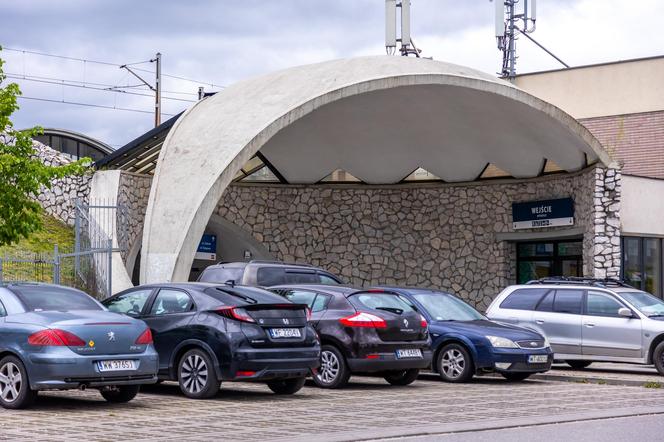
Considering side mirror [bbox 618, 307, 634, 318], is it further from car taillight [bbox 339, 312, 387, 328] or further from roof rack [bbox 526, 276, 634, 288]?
car taillight [bbox 339, 312, 387, 328]

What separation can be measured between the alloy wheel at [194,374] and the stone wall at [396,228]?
1958 cm

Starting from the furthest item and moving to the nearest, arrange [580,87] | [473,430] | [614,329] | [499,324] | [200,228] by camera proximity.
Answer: [580,87] < [200,228] < [614,329] < [499,324] < [473,430]

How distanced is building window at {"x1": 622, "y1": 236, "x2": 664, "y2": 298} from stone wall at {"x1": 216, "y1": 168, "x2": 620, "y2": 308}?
3077 millimetres

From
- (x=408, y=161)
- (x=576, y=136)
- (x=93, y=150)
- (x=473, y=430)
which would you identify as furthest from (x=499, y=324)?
(x=93, y=150)

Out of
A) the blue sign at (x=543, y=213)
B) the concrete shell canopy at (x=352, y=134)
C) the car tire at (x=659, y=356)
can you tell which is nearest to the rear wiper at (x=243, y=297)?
the car tire at (x=659, y=356)

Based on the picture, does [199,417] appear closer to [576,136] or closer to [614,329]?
[614,329]

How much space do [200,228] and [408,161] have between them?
40.8 ft

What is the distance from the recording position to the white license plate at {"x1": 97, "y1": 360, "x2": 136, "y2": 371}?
11.9 m

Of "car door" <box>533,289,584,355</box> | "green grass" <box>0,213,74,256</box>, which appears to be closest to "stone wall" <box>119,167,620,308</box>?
"green grass" <box>0,213,74,256</box>

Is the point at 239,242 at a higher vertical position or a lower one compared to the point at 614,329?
higher

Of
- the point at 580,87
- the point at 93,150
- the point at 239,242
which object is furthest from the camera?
the point at 93,150

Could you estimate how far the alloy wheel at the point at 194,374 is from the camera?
43.9 ft

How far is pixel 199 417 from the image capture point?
454 inches

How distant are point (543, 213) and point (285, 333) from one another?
19.4 meters
